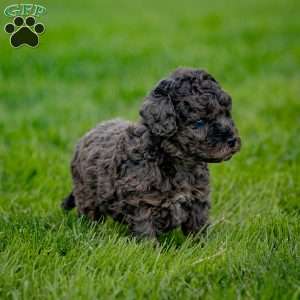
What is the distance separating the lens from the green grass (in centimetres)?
409

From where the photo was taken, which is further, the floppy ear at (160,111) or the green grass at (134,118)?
the floppy ear at (160,111)

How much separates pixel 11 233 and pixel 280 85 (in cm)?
713

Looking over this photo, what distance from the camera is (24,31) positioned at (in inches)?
196

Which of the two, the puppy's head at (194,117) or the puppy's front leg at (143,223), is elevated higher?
the puppy's head at (194,117)

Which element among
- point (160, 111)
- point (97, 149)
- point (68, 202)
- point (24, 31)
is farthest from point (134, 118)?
point (160, 111)

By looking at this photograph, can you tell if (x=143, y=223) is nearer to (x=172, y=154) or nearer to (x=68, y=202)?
(x=172, y=154)

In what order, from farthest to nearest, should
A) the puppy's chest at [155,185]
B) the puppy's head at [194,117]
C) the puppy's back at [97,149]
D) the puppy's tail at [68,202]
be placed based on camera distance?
the puppy's tail at [68,202], the puppy's back at [97,149], the puppy's chest at [155,185], the puppy's head at [194,117]

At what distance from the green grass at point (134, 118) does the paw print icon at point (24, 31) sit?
140 cm

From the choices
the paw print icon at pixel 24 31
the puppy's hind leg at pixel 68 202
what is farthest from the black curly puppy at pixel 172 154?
the paw print icon at pixel 24 31

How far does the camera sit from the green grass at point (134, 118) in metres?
4.09

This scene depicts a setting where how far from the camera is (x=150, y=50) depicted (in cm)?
1263

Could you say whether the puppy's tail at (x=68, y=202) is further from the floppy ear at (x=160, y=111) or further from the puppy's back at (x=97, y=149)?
the floppy ear at (x=160, y=111)

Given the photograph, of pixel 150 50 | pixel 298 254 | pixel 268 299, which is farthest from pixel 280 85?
pixel 268 299

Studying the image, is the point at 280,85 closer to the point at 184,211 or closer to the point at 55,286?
the point at 184,211
